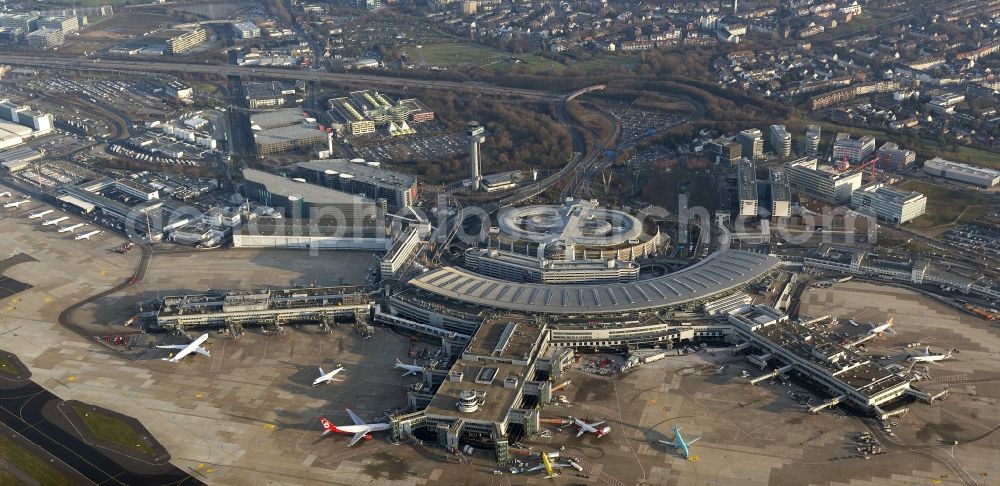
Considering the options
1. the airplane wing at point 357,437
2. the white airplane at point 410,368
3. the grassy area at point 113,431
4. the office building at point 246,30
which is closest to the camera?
the airplane wing at point 357,437

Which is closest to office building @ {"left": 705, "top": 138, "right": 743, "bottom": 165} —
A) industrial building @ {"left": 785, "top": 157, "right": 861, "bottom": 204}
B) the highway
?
industrial building @ {"left": 785, "top": 157, "right": 861, "bottom": 204}

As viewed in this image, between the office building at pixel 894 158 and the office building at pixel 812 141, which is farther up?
the office building at pixel 812 141

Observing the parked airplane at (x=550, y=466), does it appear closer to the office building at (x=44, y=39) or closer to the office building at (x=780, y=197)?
the office building at (x=780, y=197)

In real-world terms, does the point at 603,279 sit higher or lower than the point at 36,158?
lower

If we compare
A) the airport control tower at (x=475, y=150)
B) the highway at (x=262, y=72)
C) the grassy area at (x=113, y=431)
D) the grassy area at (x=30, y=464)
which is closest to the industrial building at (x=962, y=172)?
the airport control tower at (x=475, y=150)

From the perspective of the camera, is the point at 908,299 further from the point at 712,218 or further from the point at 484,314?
the point at 484,314

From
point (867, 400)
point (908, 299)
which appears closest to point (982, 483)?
point (867, 400)
